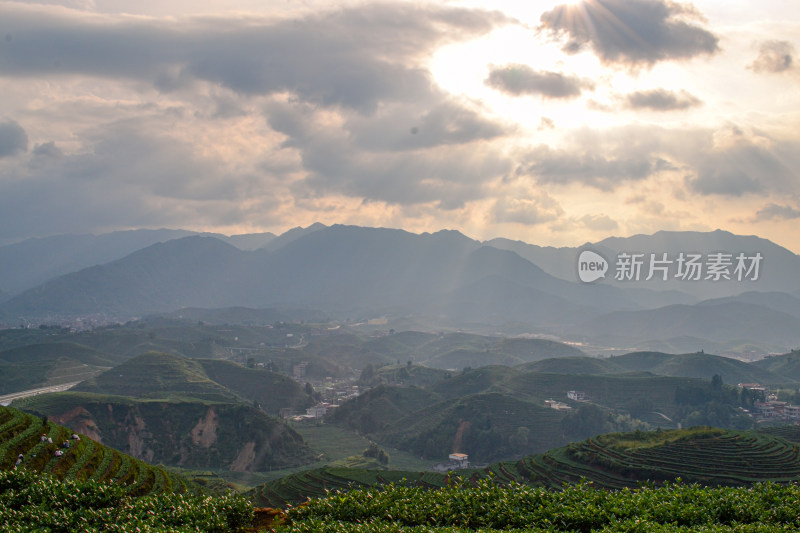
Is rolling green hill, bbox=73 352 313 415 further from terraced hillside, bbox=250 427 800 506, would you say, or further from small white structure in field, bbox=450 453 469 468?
terraced hillside, bbox=250 427 800 506

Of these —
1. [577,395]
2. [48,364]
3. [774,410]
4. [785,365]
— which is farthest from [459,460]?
[785,365]

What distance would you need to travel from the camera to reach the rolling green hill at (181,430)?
9412cm

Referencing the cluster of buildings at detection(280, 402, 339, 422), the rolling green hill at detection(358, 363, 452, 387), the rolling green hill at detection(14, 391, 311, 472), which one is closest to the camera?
the rolling green hill at detection(14, 391, 311, 472)

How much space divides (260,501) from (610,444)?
3620 cm

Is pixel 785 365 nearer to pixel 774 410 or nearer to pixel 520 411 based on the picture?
pixel 774 410

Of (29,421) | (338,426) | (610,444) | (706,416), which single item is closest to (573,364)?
(706,416)

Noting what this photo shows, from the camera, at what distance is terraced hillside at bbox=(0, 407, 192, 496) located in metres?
37.1

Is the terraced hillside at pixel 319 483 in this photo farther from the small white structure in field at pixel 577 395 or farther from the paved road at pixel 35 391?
the paved road at pixel 35 391

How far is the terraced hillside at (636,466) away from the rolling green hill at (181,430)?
3356 centimetres

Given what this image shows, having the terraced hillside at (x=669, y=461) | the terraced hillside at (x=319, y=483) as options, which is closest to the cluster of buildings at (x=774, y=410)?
the terraced hillside at (x=669, y=461)
